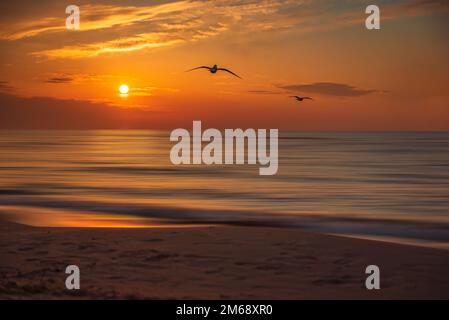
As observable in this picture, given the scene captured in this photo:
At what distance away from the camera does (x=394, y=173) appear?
2094 inches

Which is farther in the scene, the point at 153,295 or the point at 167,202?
the point at 167,202

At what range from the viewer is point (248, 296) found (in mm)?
11914

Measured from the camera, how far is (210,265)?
47.1 ft

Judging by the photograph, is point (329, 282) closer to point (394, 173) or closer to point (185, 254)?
point (185, 254)

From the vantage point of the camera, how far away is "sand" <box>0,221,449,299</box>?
1216cm

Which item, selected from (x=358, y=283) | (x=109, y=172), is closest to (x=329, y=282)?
(x=358, y=283)

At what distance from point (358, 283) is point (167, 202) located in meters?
18.7

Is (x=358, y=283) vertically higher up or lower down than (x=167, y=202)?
lower down

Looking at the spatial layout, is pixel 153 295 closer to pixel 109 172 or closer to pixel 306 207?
pixel 306 207

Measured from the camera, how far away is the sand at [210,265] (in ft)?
39.9
